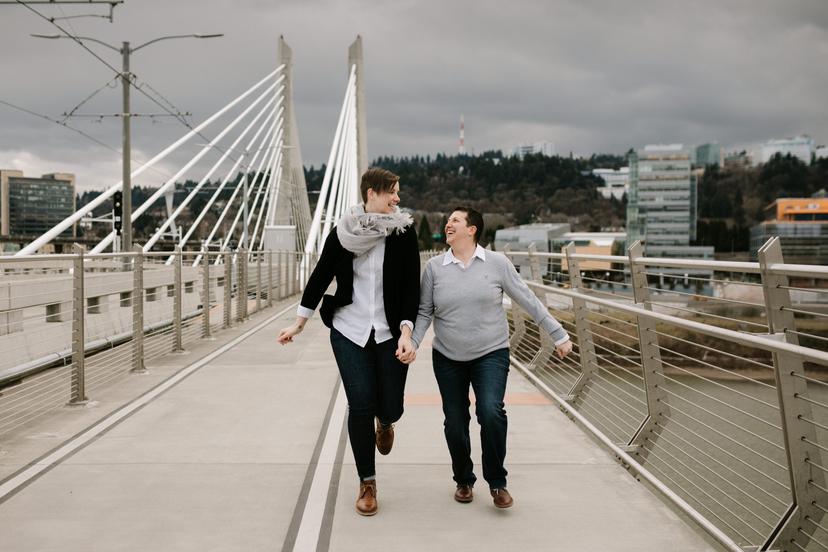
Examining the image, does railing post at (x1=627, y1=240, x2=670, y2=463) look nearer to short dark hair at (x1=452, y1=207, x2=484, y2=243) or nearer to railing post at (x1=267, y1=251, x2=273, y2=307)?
short dark hair at (x1=452, y1=207, x2=484, y2=243)

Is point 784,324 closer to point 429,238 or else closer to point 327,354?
point 327,354

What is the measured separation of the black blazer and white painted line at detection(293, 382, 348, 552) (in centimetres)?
97

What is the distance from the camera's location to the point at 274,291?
2267 cm

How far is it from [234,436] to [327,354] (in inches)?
181

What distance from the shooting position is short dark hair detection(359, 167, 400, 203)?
4.12 m

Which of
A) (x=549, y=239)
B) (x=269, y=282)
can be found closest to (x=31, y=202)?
(x=269, y=282)

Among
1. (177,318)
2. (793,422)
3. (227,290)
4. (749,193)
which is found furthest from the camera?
(749,193)

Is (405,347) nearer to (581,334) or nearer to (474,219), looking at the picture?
(474,219)

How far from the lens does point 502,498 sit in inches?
164

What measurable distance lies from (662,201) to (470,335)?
142 m

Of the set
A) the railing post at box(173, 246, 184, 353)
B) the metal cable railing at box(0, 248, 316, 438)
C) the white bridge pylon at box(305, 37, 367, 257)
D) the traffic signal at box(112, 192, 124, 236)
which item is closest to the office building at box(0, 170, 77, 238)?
the white bridge pylon at box(305, 37, 367, 257)

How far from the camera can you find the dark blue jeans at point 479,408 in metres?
4.16

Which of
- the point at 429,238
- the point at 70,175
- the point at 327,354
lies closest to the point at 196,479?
the point at 327,354

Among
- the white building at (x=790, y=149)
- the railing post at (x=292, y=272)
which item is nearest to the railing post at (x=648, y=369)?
the railing post at (x=292, y=272)
